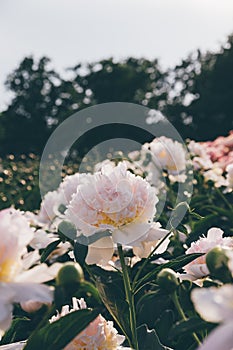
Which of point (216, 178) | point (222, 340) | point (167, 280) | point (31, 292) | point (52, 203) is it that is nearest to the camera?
point (222, 340)

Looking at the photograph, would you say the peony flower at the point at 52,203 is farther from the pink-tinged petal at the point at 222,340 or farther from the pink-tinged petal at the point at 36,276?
the pink-tinged petal at the point at 222,340

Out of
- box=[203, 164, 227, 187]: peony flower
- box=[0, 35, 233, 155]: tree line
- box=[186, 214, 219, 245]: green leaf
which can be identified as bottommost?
box=[186, 214, 219, 245]: green leaf

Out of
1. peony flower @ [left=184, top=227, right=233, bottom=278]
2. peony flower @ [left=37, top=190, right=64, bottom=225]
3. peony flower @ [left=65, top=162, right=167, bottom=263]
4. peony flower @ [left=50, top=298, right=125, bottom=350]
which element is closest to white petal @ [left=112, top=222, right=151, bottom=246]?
peony flower @ [left=65, top=162, right=167, bottom=263]

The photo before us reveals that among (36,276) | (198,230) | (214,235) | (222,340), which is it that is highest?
(198,230)

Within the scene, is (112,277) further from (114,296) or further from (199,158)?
(199,158)

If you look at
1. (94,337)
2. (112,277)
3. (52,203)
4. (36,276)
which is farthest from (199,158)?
(36,276)

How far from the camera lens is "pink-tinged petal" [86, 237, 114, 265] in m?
1.10

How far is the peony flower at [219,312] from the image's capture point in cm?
42

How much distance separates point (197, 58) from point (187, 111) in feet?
5.82

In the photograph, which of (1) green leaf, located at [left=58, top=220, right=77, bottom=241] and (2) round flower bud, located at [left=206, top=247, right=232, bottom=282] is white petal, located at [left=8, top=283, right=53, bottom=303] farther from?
(1) green leaf, located at [left=58, top=220, right=77, bottom=241]

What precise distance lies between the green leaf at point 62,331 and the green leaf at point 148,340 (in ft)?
0.83

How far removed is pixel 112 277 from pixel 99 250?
91mm

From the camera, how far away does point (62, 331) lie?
2.35ft

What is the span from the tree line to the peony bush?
40.4 feet
